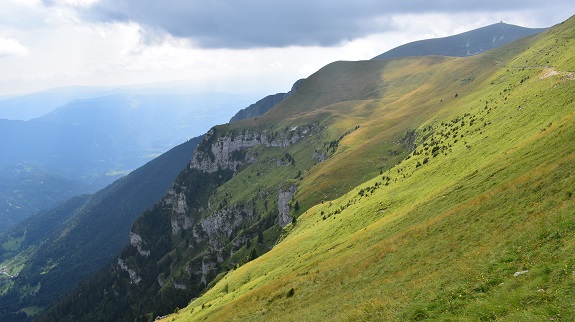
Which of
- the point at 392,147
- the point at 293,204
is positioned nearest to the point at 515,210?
the point at 293,204

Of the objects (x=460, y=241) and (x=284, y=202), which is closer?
(x=460, y=241)

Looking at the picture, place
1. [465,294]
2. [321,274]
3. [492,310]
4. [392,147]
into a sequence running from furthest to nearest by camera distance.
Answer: [392,147] → [321,274] → [465,294] → [492,310]

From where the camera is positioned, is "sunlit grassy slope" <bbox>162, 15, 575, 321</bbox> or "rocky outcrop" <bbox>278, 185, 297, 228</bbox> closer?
"sunlit grassy slope" <bbox>162, 15, 575, 321</bbox>

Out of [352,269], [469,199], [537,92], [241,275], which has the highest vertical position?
[537,92]

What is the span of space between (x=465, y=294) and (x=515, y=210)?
11.8 m

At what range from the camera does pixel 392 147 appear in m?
136

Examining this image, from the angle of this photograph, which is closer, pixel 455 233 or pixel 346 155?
pixel 455 233

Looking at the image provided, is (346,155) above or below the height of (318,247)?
above

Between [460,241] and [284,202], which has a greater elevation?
[460,241]

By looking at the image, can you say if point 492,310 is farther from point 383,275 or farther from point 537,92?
point 537,92

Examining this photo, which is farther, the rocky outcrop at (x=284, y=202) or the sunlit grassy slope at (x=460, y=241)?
the rocky outcrop at (x=284, y=202)

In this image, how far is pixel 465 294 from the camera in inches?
996

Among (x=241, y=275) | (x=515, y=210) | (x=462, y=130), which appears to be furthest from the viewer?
(x=462, y=130)

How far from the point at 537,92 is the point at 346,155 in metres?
74.0
